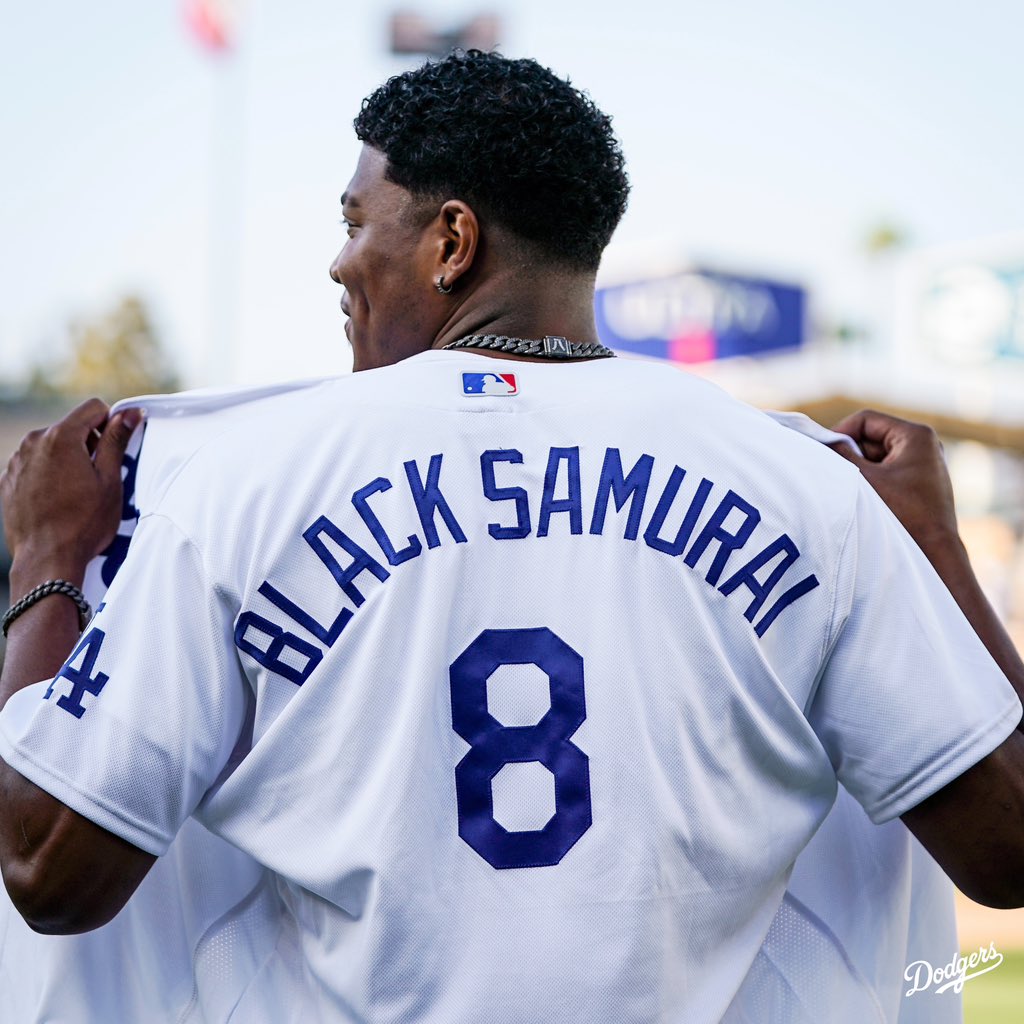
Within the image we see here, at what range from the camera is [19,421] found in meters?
31.0

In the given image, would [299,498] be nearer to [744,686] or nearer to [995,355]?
[744,686]

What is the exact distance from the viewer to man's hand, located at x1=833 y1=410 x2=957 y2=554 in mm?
1922

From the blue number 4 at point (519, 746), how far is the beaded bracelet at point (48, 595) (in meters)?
0.59

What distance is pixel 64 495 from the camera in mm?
1956

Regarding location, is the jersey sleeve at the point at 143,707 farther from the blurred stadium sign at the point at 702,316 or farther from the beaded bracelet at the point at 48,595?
the blurred stadium sign at the point at 702,316

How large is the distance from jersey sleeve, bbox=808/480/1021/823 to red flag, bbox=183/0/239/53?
24162 millimetres

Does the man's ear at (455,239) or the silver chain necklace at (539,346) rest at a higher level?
the man's ear at (455,239)

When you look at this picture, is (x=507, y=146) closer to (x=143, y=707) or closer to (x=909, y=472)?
(x=909, y=472)

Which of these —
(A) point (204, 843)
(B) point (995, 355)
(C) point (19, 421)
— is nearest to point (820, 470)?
(A) point (204, 843)

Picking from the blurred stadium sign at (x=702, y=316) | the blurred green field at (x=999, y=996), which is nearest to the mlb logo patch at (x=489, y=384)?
the blurred green field at (x=999, y=996)

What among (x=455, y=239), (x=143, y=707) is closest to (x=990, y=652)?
(x=455, y=239)

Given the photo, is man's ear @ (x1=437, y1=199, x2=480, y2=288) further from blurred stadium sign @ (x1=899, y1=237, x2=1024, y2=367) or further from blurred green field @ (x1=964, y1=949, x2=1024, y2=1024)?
blurred stadium sign @ (x1=899, y1=237, x2=1024, y2=367)

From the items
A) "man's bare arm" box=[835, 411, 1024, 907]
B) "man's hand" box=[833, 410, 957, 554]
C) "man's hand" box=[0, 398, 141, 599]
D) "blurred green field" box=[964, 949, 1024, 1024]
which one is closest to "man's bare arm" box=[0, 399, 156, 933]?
"man's hand" box=[0, 398, 141, 599]

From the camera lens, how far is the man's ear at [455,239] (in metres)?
1.80
